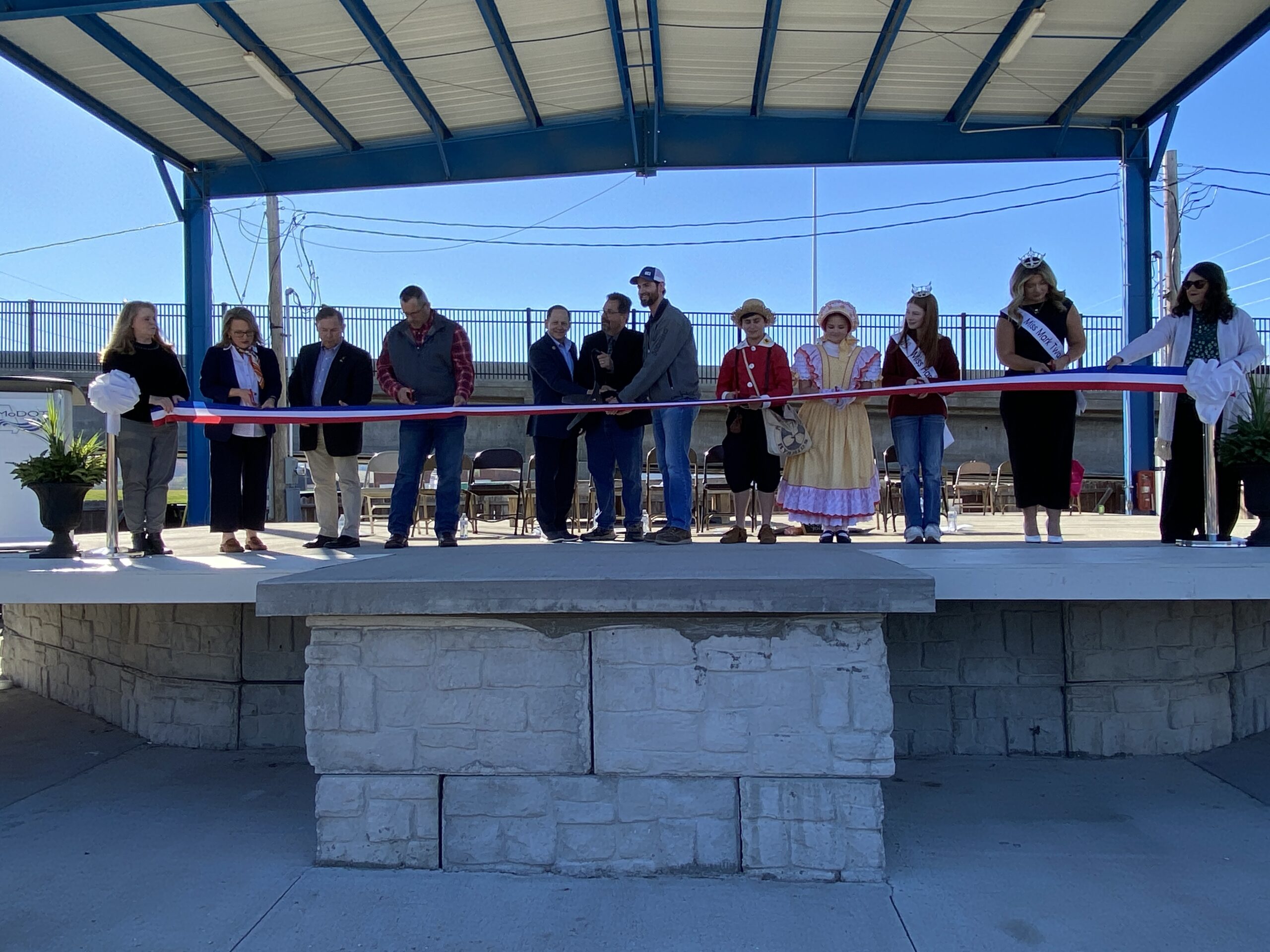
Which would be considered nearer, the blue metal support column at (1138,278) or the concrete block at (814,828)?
the concrete block at (814,828)

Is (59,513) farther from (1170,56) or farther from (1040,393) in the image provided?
(1170,56)

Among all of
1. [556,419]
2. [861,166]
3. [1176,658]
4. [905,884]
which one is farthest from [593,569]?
[861,166]

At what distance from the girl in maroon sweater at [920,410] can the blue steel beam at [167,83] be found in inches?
258

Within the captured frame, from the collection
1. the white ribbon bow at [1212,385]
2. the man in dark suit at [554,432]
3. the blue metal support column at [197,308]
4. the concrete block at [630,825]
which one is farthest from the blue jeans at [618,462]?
the blue metal support column at [197,308]

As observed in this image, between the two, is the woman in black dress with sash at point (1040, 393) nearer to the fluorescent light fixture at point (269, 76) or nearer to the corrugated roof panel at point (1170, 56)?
the corrugated roof panel at point (1170, 56)

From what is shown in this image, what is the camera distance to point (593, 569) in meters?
4.61

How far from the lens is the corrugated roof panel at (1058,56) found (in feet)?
27.7

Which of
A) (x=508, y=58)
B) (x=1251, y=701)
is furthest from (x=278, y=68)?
(x=1251, y=701)

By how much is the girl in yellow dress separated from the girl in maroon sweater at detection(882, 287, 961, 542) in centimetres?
26

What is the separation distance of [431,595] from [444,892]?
120 centimetres

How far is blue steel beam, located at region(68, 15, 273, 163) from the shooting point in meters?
7.93

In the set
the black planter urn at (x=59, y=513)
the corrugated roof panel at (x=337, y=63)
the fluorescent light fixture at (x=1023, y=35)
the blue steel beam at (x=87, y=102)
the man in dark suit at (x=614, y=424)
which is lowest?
the black planter urn at (x=59, y=513)

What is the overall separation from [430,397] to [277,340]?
28.1ft

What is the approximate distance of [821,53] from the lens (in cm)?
909
